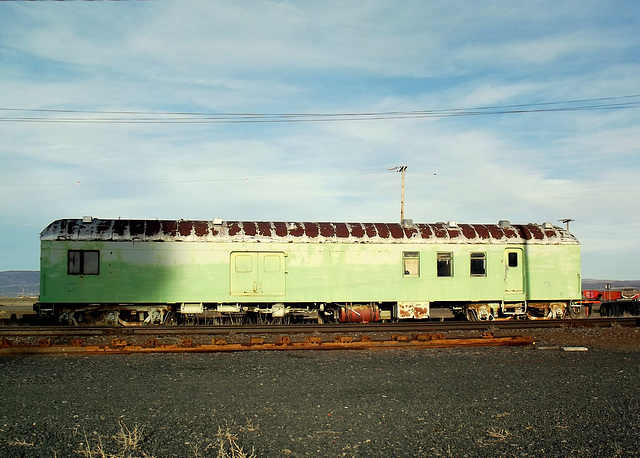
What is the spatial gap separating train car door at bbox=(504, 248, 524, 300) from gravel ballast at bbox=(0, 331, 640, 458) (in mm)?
9169

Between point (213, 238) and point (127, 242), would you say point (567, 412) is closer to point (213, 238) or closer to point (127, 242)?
point (213, 238)

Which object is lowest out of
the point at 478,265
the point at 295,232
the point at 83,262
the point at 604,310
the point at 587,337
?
the point at 604,310

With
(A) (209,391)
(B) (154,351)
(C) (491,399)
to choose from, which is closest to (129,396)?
(A) (209,391)

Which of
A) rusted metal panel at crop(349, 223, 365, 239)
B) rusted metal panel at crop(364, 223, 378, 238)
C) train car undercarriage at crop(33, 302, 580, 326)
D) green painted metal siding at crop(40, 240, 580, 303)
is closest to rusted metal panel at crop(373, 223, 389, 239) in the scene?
rusted metal panel at crop(364, 223, 378, 238)

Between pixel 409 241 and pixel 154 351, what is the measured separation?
34.2ft

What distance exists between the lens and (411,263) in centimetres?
1905

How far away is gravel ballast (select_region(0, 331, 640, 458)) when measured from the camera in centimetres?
555

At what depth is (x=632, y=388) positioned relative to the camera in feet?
26.2

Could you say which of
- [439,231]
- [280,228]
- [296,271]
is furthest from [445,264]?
[280,228]

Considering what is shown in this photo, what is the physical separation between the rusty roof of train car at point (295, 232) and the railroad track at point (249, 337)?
311 centimetres

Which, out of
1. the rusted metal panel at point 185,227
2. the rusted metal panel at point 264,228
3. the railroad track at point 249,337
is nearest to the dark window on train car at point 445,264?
the railroad track at point 249,337

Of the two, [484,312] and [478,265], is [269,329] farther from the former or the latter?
[484,312]

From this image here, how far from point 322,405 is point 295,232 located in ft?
38.5

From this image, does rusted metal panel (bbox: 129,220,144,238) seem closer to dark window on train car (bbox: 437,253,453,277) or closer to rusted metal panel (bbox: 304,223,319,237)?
rusted metal panel (bbox: 304,223,319,237)
